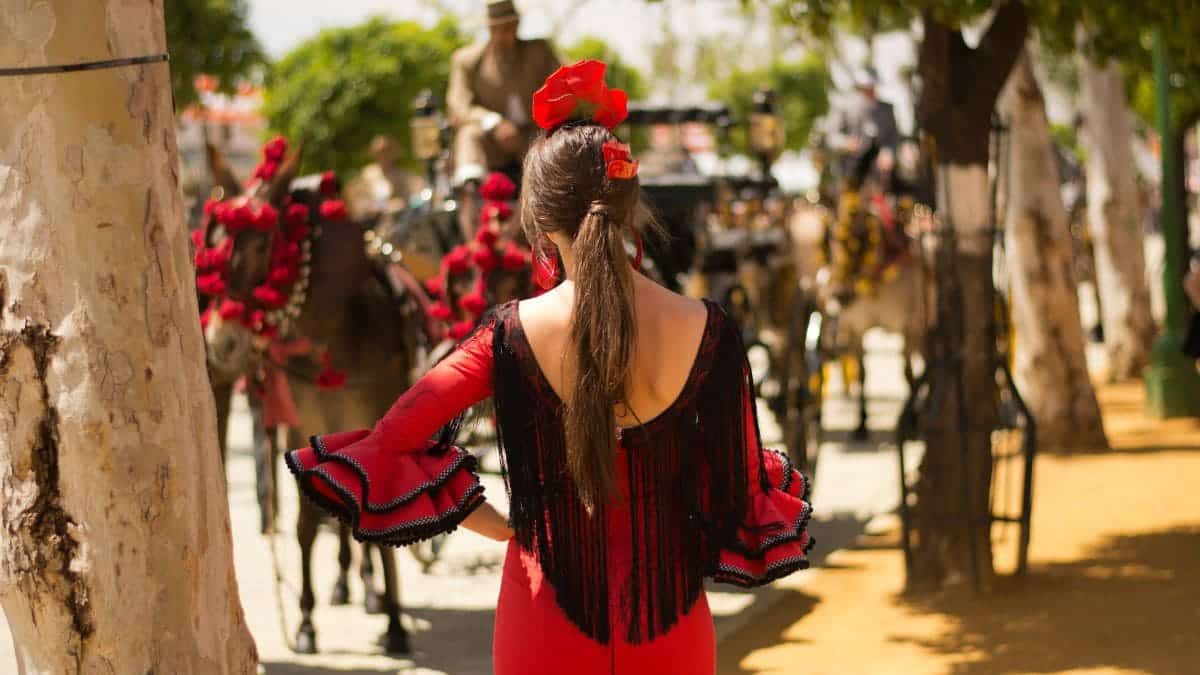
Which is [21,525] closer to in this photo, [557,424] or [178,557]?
[178,557]

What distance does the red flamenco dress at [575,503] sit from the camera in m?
3.34

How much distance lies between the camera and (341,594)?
8695mm

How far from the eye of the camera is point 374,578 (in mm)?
8891

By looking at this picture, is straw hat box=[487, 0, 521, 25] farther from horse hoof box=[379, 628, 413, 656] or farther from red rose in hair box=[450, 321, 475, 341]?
horse hoof box=[379, 628, 413, 656]

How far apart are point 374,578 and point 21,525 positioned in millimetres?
5167

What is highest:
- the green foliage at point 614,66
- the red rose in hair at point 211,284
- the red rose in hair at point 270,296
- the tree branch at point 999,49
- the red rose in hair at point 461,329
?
the green foliage at point 614,66

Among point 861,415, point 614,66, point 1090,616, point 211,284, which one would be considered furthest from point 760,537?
point 614,66

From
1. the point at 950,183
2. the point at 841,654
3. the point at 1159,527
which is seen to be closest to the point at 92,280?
the point at 841,654

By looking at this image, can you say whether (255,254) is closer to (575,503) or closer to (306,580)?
(306,580)

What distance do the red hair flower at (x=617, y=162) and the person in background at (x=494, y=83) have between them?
5.38 meters

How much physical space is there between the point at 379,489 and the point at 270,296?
412 centimetres

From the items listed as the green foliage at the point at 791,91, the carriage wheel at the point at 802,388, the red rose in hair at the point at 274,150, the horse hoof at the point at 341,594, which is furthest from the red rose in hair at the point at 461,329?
the green foliage at the point at 791,91

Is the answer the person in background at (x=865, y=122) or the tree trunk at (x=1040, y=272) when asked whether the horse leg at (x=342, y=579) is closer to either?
the tree trunk at (x=1040, y=272)

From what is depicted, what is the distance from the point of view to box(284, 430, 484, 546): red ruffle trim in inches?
130
